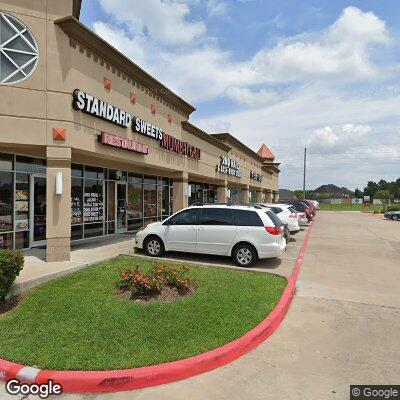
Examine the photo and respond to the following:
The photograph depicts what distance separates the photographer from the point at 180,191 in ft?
60.2

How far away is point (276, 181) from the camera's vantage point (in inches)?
2189

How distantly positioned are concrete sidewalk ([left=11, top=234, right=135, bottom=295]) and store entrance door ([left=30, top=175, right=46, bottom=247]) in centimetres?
65

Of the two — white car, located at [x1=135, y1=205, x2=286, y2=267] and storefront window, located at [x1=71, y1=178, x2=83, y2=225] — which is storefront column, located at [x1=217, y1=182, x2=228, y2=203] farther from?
white car, located at [x1=135, y1=205, x2=286, y2=267]

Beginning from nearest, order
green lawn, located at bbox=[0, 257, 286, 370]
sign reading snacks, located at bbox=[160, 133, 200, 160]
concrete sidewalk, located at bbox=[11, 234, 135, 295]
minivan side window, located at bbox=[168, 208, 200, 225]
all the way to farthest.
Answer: green lawn, located at bbox=[0, 257, 286, 370]
concrete sidewalk, located at bbox=[11, 234, 135, 295]
minivan side window, located at bbox=[168, 208, 200, 225]
sign reading snacks, located at bbox=[160, 133, 200, 160]

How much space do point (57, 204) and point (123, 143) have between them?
3.51 meters

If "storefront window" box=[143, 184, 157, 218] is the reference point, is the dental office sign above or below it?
above

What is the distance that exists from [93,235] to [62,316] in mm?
8897

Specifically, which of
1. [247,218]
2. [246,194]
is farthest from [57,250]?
[246,194]

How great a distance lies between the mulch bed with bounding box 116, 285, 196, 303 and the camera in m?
6.65

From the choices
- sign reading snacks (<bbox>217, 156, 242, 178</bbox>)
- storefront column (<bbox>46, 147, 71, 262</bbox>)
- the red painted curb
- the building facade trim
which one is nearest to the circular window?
the building facade trim

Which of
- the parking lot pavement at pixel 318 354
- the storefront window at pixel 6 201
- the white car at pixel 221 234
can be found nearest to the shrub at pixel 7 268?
the parking lot pavement at pixel 318 354

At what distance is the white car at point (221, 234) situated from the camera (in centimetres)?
1024

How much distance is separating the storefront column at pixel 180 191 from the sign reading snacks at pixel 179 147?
118 cm

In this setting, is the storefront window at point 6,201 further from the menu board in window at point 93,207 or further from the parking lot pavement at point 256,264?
the parking lot pavement at point 256,264
